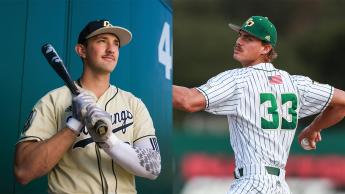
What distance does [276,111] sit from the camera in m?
2.48

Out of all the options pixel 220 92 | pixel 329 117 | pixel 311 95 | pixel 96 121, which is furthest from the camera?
pixel 329 117

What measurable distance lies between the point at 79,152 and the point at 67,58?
0.44m

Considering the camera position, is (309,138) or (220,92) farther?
(309,138)

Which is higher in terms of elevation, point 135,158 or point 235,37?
point 235,37

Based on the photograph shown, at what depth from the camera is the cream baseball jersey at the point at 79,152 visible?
1.93 m

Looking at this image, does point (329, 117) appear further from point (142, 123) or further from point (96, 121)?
point (96, 121)

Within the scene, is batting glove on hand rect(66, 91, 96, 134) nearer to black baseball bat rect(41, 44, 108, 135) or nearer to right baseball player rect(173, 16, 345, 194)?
black baseball bat rect(41, 44, 108, 135)

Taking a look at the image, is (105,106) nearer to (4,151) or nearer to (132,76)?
(132,76)

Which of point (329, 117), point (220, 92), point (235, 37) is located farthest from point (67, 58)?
point (235, 37)

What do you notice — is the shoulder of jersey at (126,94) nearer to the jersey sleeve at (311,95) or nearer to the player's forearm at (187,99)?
the player's forearm at (187,99)

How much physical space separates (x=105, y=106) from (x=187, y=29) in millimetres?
2182

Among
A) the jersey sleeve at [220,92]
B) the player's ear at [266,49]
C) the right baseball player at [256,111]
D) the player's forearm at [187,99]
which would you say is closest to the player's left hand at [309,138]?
the right baseball player at [256,111]

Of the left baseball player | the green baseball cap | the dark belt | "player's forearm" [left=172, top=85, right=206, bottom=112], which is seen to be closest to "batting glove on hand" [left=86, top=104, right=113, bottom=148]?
the left baseball player

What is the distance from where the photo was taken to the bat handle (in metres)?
1.76
